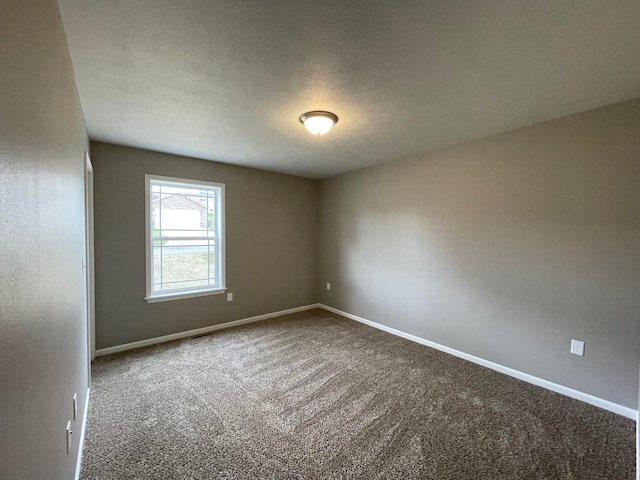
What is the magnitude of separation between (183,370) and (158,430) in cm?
88

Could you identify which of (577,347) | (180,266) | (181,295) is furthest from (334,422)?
(180,266)

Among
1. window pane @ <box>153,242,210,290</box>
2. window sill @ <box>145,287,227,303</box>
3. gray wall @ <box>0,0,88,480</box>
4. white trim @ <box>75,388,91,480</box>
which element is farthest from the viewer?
window pane @ <box>153,242,210,290</box>

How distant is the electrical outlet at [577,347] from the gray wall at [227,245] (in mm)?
3552

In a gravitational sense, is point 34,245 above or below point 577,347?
above

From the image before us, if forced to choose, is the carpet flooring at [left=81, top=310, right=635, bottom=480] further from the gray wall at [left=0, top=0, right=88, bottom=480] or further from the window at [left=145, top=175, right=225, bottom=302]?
the window at [left=145, top=175, right=225, bottom=302]

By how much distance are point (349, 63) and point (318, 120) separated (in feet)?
2.21

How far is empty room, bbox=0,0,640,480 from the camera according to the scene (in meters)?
1.28

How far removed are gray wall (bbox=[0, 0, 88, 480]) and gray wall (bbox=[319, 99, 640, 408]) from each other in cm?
333

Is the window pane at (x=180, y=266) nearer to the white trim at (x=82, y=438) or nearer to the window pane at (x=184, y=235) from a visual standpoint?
the window pane at (x=184, y=235)

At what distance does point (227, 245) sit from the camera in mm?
4086

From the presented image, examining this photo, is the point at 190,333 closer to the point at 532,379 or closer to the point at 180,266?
the point at 180,266

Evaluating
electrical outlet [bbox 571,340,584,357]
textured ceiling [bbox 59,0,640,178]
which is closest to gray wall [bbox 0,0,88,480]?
textured ceiling [bbox 59,0,640,178]

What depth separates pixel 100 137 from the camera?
2975 mm

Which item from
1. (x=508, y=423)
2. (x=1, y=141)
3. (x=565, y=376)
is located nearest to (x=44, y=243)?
(x=1, y=141)
